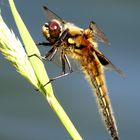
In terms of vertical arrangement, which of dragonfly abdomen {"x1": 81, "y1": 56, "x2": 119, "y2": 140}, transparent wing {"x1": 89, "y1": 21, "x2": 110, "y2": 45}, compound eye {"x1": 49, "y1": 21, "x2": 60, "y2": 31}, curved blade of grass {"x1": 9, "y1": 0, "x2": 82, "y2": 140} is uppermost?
compound eye {"x1": 49, "y1": 21, "x2": 60, "y2": 31}

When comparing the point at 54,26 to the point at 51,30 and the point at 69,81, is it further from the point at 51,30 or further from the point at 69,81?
the point at 69,81

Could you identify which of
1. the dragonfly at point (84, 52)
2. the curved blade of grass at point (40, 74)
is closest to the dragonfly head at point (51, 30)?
the dragonfly at point (84, 52)

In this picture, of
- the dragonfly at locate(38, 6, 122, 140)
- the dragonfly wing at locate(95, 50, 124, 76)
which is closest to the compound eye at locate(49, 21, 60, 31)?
the dragonfly at locate(38, 6, 122, 140)

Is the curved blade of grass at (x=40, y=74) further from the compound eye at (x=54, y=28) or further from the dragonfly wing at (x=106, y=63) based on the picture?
the compound eye at (x=54, y=28)

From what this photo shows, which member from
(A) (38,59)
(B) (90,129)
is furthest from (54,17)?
(B) (90,129)

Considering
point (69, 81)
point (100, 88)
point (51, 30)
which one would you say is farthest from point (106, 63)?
point (69, 81)

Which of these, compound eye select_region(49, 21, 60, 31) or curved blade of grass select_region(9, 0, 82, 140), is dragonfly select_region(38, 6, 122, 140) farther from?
curved blade of grass select_region(9, 0, 82, 140)
